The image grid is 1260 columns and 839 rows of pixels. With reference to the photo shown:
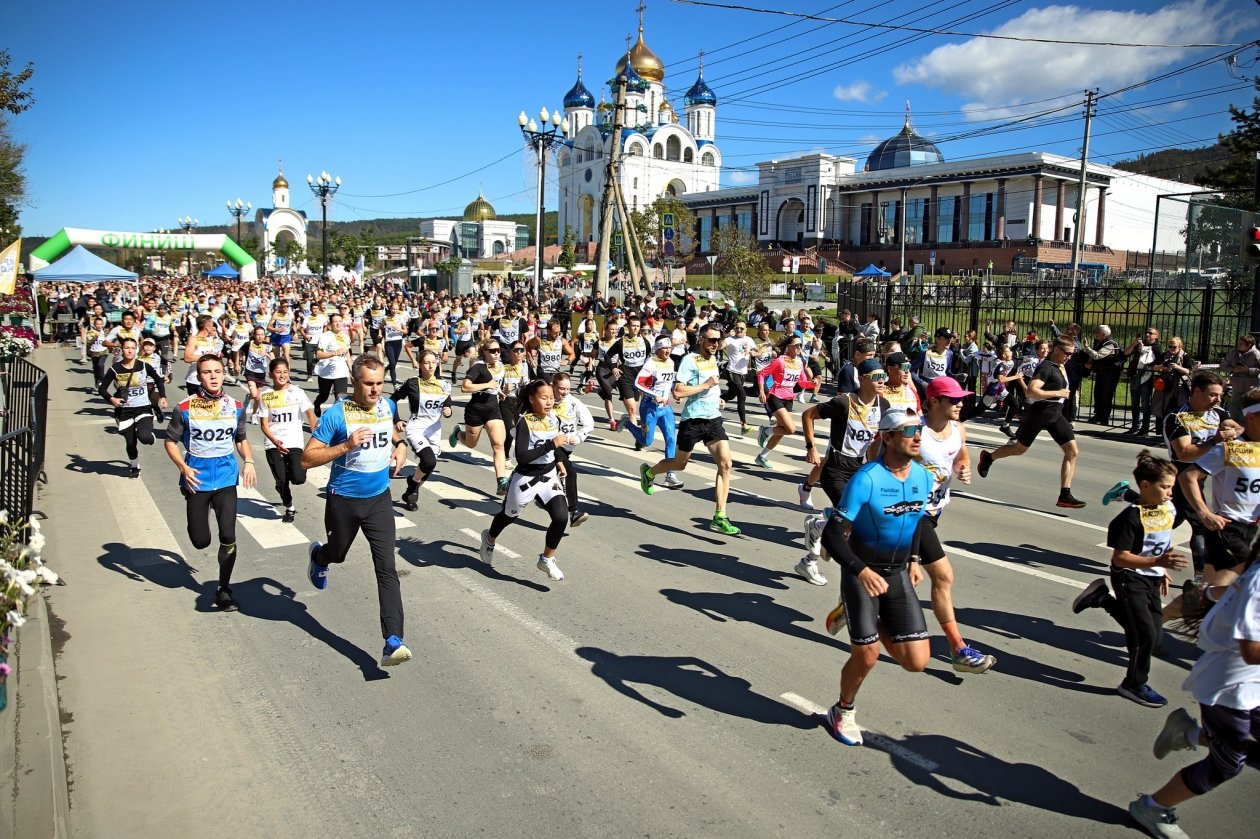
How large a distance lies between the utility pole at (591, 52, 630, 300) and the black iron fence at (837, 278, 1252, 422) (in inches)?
337

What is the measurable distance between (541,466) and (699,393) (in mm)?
2754

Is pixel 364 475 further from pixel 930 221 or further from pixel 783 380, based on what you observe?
pixel 930 221

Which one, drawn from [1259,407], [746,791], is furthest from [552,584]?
[1259,407]

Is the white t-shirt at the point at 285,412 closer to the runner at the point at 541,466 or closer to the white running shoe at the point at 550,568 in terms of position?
the runner at the point at 541,466

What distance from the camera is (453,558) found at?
27.5 ft

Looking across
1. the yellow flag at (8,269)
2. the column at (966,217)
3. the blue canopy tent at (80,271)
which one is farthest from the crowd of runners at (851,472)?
the column at (966,217)

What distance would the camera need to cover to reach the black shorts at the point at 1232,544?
233 inches

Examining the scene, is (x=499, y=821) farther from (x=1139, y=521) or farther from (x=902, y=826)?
(x=1139, y=521)

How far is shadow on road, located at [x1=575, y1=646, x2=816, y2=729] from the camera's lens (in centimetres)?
528

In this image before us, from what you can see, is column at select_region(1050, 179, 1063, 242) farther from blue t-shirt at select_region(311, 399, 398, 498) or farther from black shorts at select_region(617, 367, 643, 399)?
blue t-shirt at select_region(311, 399, 398, 498)

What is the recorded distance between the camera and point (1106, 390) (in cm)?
1738

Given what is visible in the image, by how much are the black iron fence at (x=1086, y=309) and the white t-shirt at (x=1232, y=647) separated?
15899 millimetres

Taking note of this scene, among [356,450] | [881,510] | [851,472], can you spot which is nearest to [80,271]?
[356,450]

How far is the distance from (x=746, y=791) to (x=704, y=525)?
16.7 feet
